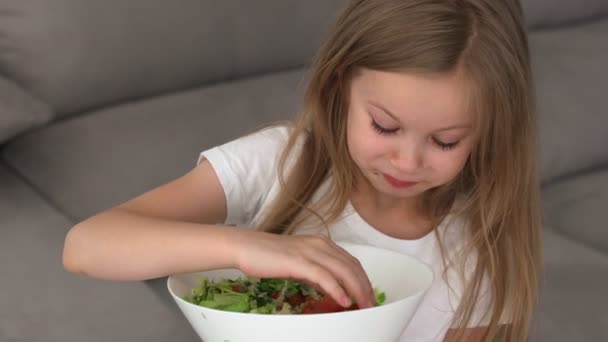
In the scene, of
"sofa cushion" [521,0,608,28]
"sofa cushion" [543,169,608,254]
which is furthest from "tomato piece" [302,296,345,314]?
"sofa cushion" [521,0,608,28]

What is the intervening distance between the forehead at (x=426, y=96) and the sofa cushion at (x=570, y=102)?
2.73ft

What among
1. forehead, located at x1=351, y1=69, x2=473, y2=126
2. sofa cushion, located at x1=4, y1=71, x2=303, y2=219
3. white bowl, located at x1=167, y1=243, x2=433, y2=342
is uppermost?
forehead, located at x1=351, y1=69, x2=473, y2=126

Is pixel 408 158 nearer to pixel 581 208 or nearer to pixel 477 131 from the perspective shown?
pixel 477 131

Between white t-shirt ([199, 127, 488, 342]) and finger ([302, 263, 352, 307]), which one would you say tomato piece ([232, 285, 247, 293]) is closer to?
finger ([302, 263, 352, 307])

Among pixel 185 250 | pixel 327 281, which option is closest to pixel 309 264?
pixel 327 281

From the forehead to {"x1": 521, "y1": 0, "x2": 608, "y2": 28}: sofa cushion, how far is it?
118 centimetres

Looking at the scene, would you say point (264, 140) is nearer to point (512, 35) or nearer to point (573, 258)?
point (512, 35)

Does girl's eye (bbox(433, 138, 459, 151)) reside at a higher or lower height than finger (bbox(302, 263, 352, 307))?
higher

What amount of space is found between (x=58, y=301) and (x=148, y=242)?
1.13 feet

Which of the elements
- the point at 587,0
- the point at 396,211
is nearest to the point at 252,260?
the point at 396,211

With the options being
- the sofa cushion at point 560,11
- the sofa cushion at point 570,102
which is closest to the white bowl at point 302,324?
the sofa cushion at point 570,102

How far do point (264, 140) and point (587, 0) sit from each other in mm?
1304

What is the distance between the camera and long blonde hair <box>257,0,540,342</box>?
3.71 ft

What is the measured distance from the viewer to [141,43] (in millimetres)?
1708
